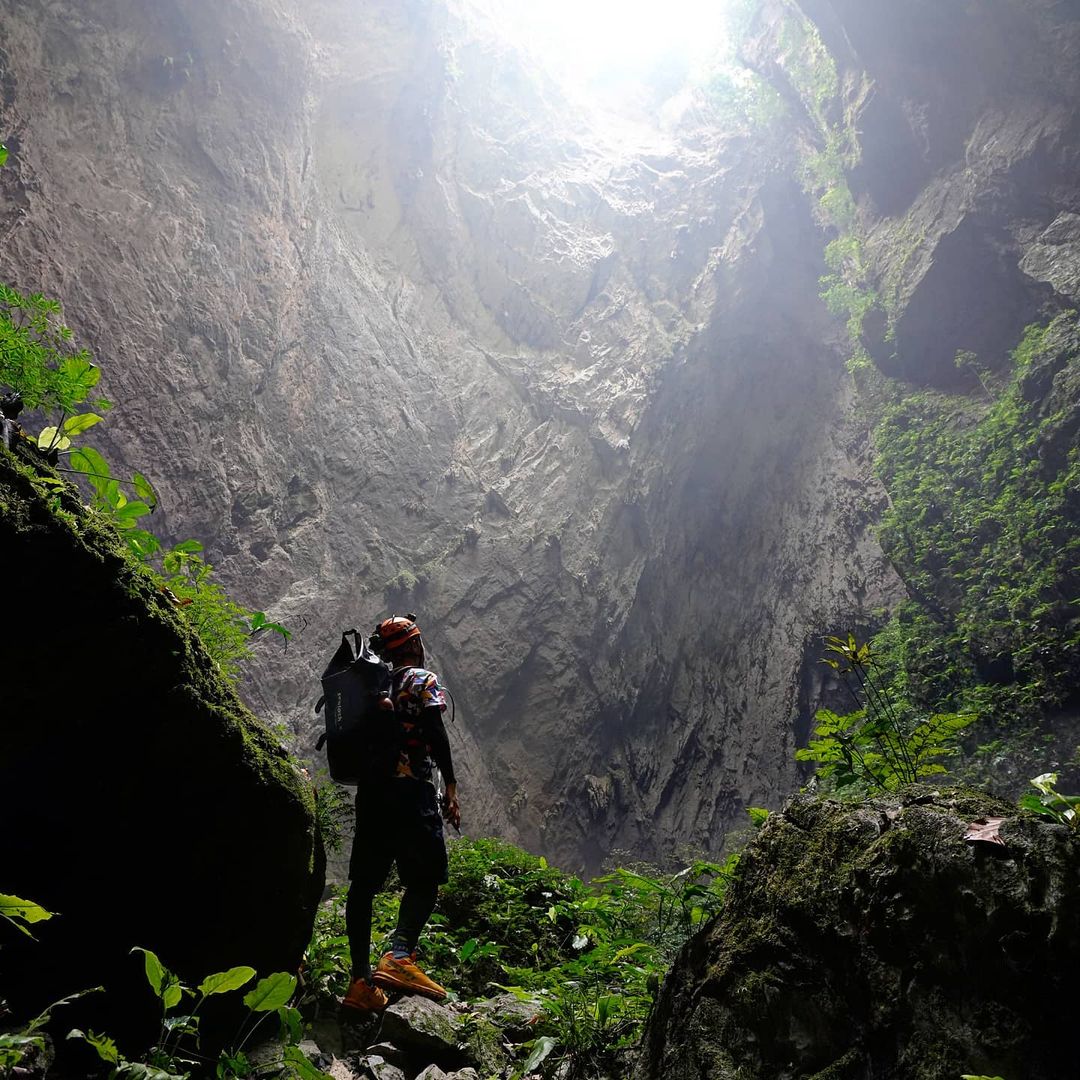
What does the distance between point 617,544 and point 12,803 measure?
44.6ft

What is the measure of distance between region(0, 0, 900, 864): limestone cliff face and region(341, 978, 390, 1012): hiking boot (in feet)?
28.0

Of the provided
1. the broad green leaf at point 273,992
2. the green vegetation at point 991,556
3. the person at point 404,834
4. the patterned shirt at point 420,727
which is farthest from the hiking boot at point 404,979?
the green vegetation at point 991,556

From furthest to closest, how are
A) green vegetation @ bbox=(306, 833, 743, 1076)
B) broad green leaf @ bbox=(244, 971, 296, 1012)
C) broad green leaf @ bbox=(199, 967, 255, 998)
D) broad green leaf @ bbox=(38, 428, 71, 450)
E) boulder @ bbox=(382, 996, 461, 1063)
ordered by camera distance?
1. boulder @ bbox=(382, 996, 461, 1063)
2. green vegetation @ bbox=(306, 833, 743, 1076)
3. broad green leaf @ bbox=(38, 428, 71, 450)
4. broad green leaf @ bbox=(244, 971, 296, 1012)
5. broad green leaf @ bbox=(199, 967, 255, 998)

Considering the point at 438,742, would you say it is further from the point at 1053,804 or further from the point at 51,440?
the point at 1053,804

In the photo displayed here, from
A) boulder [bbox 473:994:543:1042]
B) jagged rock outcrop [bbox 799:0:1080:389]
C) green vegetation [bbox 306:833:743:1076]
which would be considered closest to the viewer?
green vegetation [bbox 306:833:743:1076]

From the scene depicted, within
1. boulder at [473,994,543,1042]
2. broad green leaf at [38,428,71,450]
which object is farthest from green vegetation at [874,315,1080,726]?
broad green leaf at [38,428,71,450]

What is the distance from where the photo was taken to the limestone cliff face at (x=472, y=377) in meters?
11.8

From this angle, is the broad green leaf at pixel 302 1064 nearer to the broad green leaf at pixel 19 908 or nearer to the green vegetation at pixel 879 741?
the broad green leaf at pixel 19 908

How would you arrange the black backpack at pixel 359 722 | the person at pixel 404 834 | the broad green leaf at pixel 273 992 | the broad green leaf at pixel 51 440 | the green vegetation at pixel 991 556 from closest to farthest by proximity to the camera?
the broad green leaf at pixel 273 992 → the broad green leaf at pixel 51 440 → the person at pixel 404 834 → the black backpack at pixel 359 722 → the green vegetation at pixel 991 556

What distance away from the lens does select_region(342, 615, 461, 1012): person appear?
3.04m

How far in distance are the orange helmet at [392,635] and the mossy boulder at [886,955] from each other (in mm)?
2043

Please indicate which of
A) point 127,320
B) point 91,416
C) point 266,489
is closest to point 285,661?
point 266,489

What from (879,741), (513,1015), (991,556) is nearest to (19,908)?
(513,1015)

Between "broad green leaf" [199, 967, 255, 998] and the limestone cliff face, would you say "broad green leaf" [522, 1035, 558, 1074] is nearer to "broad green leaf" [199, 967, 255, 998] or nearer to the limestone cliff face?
"broad green leaf" [199, 967, 255, 998]
